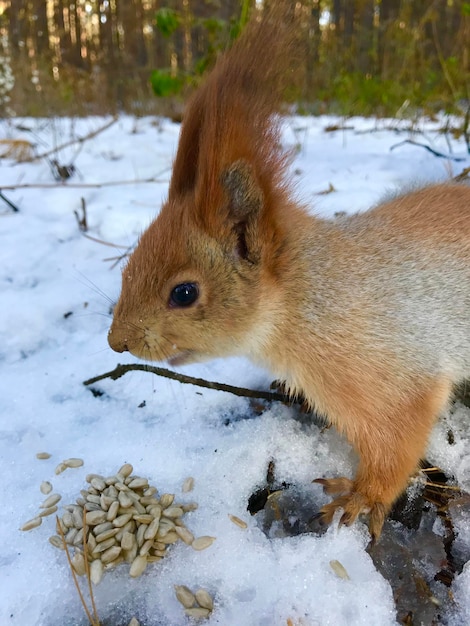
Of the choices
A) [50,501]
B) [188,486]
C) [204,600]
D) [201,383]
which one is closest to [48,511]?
[50,501]

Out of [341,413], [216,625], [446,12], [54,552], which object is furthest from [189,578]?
[446,12]

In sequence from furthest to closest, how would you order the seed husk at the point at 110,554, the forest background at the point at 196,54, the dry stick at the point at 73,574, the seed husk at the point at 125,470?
the forest background at the point at 196,54 < the seed husk at the point at 125,470 < the seed husk at the point at 110,554 < the dry stick at the point at 73,574

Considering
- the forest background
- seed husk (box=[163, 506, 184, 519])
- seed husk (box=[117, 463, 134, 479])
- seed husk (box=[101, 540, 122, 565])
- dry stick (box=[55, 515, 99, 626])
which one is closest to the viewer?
dry stick (box=[55, 515, 99, 626])

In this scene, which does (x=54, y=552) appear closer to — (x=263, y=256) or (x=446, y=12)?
(x=263, y=256)

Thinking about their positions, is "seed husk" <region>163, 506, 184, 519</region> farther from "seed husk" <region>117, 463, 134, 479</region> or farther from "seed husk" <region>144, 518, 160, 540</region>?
"seed husk" <region>117, 463, 134, 479</region>

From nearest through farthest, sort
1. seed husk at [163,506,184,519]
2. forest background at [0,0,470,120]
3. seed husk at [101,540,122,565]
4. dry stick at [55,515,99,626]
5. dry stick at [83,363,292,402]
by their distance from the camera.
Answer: dry stick at [55,515,99,626], seed husk at [101,540,122,565], seed husk at [163,506,184,519], dry stick at [83,363,292,402], forest background at [0,0,470,120]

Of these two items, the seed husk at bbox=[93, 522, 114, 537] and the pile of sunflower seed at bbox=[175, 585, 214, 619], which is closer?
the pile of sunflower seed at bbox=[175, 585, 214, 619]

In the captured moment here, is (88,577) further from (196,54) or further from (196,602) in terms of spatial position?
(196,54)

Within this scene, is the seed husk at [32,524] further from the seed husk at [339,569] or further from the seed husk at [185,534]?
the seed husk at [339,569]

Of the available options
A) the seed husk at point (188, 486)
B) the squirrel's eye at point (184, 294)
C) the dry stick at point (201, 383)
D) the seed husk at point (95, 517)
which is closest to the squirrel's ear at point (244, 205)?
the squirrel's eye at point (184, 294)

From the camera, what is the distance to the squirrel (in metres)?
1.12

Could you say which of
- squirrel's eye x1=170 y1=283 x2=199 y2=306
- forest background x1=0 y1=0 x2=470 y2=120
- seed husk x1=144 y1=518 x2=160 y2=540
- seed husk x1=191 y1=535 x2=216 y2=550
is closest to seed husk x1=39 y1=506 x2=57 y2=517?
seed husk x1=144 y1=518 x2=160 y2=540

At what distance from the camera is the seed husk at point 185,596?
39.0 inches

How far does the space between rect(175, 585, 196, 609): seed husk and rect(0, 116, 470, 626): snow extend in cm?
2
